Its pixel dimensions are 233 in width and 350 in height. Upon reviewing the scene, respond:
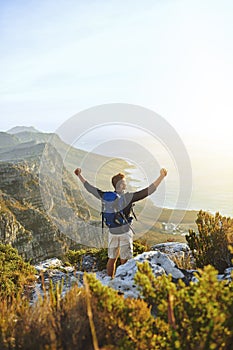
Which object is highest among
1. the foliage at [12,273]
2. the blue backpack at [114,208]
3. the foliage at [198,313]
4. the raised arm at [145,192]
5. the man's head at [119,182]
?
the man's head at [119,182]

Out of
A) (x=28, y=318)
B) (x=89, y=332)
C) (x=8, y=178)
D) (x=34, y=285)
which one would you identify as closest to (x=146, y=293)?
(x=89, y=332)

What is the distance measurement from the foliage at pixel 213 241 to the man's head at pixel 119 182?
1880mm

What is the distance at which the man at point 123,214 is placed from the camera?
22.3 feet

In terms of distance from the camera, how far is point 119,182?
6887 mm

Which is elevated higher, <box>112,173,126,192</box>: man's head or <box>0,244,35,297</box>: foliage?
<box>112,173,126,192</box>: man's head

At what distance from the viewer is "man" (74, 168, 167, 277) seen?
6809 millimetres

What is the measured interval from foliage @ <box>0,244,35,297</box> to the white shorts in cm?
183

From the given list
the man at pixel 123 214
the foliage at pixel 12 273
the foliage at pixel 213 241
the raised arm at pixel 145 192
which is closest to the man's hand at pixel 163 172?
the man at pixel 123 214

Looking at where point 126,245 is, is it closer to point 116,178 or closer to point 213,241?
point 116,178

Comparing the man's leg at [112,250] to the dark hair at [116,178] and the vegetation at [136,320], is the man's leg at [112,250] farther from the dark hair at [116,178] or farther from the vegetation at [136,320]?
the vegetation at [136,320]

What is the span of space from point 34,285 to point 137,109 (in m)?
4.33

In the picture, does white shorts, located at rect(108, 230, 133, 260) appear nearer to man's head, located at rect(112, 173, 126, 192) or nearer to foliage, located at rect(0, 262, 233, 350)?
man's head, located at rect(112, 173, 126, 192)

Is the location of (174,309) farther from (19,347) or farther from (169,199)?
(169,199)

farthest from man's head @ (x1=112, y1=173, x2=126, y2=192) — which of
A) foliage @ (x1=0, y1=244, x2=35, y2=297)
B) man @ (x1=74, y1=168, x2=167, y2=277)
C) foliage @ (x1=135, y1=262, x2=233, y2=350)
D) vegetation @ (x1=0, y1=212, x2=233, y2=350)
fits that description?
foliage @ (x1=135, y1=262, x2=233, y2=350)
